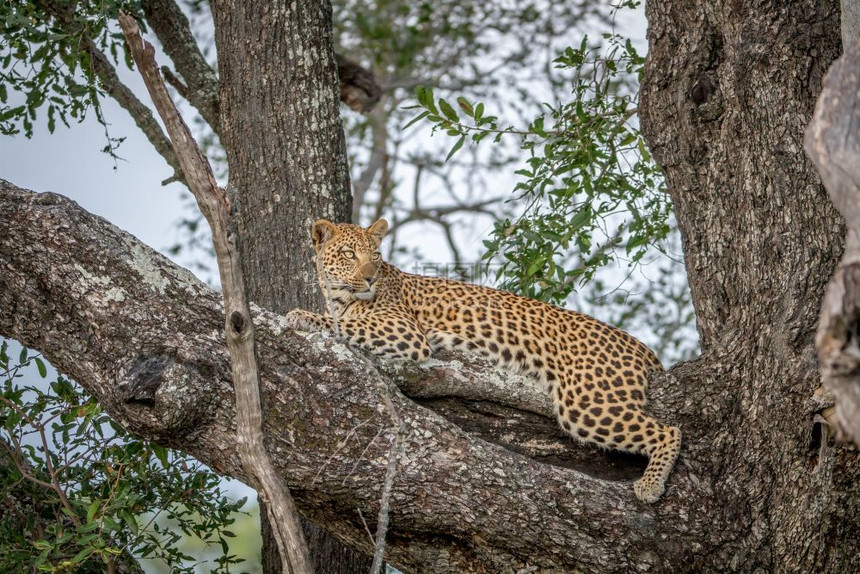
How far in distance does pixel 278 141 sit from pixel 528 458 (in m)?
2.76

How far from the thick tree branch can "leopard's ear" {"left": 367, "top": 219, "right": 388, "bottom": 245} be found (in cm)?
207

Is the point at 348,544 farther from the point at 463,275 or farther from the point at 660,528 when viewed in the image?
the point at 463,275

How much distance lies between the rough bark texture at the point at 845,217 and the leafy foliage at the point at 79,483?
389 centimetres

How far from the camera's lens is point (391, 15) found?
611 inches

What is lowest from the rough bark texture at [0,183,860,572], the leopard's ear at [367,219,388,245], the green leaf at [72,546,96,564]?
the green leaf at [72,546,96,564]

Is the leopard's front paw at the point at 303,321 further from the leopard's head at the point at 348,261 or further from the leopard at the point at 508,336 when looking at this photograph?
the leopard's head at the point at 348,261

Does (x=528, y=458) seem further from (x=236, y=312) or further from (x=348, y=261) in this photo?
(x=236, y=312)

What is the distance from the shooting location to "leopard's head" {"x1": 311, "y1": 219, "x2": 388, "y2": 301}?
693 cm

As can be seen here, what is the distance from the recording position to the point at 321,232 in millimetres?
6867

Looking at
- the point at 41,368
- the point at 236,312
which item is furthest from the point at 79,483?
the point at 236,312

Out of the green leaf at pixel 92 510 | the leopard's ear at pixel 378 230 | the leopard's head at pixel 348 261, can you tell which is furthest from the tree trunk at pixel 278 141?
the green leaf at pixel 92 510

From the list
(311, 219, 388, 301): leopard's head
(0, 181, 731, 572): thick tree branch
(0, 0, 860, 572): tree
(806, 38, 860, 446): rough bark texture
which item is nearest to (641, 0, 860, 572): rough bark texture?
(0, 0, 860, 572): tree

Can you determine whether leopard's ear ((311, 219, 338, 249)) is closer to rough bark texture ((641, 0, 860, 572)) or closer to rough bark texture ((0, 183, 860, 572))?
rough bark texture ((0, 183, 860, 572))

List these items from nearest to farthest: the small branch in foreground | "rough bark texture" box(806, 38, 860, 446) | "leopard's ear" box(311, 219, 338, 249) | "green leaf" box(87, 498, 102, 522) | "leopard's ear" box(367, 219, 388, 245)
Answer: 1. "rough bark texture" box(806, 38, 860, 446)
2. the small branch in foreground
3. "green leaf" box(87, 498, 102, 522)
4. "leopard's ear" box(311, 219, 338, 249)
5. "leopard's ear" box(367, 219, 388, 245)
